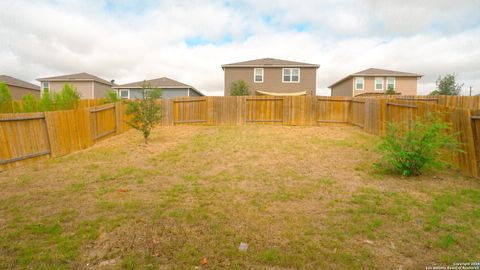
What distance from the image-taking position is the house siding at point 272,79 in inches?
999

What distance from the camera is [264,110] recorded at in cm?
1602

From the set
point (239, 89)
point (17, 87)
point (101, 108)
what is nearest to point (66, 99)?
point (101, 108)

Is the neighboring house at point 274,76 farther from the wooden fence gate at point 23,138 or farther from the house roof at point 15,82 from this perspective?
the house roof at point 15,82

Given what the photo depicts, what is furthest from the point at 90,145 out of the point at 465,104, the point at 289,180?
the point at 465,104

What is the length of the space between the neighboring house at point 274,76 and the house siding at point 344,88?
7.37 m

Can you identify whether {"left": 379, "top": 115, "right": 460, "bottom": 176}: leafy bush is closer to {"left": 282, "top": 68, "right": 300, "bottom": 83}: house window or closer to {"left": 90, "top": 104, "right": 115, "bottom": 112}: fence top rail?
{"left": 90, "top": 104, "right": 115, "bottom": 112}: fence top rail

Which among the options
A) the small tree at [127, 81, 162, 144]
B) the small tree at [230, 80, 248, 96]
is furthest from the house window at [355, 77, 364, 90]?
the small tree at [127, 81, 162, 144]

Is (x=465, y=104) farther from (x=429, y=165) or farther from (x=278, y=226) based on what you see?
(x=278, y=226)

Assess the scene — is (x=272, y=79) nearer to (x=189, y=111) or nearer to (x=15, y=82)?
(x=189, y=111)

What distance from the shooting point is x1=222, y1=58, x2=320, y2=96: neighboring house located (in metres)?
25.3

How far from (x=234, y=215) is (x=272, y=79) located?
22530 mm

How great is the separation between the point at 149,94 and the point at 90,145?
2758 millimetres

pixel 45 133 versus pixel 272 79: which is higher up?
pixel 272 79

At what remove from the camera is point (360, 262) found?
9.62 feet
